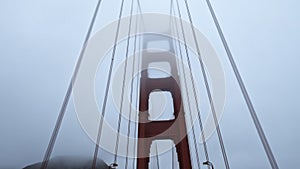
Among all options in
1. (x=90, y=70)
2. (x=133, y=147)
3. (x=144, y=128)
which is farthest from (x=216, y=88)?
(x=90, y=70)

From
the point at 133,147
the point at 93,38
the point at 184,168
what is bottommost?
the point at 184,168

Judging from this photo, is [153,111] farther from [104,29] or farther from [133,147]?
[104,29]

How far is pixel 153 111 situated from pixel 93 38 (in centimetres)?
186

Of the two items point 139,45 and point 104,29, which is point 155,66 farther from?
point 104,29

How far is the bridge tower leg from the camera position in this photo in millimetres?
3894

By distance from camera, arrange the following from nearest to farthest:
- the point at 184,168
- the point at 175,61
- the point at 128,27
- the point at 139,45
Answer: the point at 184,168 → the point at 128,27 → the point at 175,61 → the point at 139,45

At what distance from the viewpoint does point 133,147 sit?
4.69m

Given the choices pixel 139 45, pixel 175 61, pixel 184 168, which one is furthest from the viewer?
pixel 139 45

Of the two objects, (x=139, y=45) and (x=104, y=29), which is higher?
(x=139, y=45)

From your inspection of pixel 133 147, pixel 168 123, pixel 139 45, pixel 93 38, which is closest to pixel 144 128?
pixel 168 123

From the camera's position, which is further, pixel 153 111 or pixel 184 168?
pixel 153 111

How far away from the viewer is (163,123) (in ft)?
14.0

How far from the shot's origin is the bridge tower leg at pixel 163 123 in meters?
3.89

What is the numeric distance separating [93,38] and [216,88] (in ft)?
6.62
